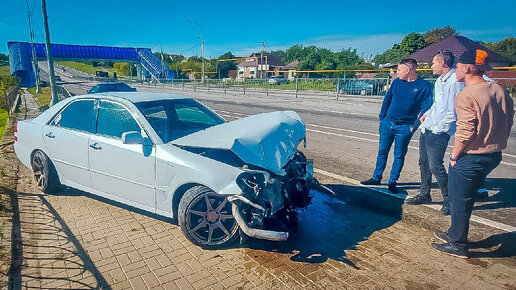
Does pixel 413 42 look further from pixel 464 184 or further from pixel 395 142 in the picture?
pixel 464 184

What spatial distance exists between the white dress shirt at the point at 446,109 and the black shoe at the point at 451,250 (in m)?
1.29

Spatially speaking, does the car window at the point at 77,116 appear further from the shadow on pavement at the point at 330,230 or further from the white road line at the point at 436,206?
the white road line at the point at 436,206

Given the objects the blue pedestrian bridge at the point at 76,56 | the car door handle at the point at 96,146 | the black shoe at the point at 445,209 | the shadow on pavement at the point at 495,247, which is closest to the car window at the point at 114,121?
the car door handle at the point at 96,146

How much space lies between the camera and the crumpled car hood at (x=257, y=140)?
3.22 m

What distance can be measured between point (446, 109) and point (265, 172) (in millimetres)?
2305

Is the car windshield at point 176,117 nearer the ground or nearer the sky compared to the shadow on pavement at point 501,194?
nearer the sky

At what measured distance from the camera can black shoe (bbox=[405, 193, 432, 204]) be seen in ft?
14.2

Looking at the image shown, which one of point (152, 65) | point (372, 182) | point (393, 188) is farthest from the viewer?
point (152, 65)

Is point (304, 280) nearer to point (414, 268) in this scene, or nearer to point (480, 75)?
point (414, 268)

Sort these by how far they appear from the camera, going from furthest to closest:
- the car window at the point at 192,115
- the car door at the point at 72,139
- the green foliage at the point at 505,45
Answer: the green foliage at the point at 505,45 < the car window at the point at 192,115 < the car door at the point at 72,139

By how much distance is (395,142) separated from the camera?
4836 mm

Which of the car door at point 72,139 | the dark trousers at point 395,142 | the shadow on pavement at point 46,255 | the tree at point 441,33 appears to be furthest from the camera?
the tree at point 441,33

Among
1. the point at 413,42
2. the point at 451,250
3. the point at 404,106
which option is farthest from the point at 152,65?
the point at 451,250

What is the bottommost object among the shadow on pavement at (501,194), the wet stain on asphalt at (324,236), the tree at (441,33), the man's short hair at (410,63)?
the wet stain on asphalt at (324,236)
